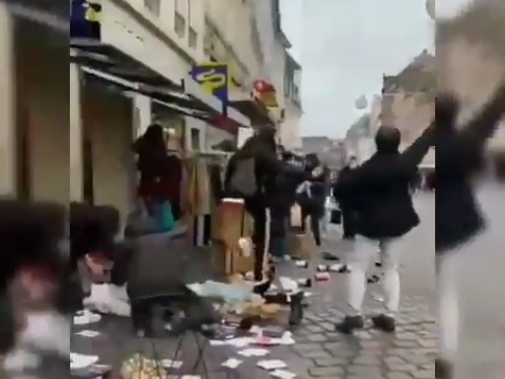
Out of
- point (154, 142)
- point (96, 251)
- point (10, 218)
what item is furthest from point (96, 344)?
point (154, 142)

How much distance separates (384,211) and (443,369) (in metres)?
0.28

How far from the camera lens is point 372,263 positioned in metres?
1.27

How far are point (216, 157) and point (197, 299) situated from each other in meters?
0.28

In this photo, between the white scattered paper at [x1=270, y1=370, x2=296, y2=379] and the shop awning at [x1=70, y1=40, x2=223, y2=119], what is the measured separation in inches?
20.0

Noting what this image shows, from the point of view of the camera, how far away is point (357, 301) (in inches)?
50.6

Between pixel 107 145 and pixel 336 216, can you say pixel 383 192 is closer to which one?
pixel 336 216

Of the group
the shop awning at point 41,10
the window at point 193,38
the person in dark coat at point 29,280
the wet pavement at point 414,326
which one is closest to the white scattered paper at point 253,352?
the wet pavement at point 414,326

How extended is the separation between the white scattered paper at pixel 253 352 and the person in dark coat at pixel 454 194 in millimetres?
351

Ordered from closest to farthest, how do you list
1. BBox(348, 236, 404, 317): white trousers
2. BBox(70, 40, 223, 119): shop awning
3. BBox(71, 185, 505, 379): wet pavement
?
BBox(71, 185, 505, 379): wet pavement < BBox(348, 236, 404, 317): white trousers < BBox(70, 40, 223, 119): shop awning

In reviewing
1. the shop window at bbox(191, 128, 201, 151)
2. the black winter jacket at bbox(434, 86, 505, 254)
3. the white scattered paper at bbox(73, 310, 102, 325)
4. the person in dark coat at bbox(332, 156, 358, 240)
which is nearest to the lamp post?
the black winter jacket at bbox(434, 86, 505, 254)

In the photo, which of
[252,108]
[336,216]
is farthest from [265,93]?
[336,216]

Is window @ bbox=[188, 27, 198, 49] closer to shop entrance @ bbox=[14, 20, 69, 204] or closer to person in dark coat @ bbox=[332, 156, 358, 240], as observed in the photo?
shop entrance @ bbox=[14, 20, 69, 204]

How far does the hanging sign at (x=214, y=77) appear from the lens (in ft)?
4.45

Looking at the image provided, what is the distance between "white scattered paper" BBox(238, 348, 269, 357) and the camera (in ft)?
4.34
